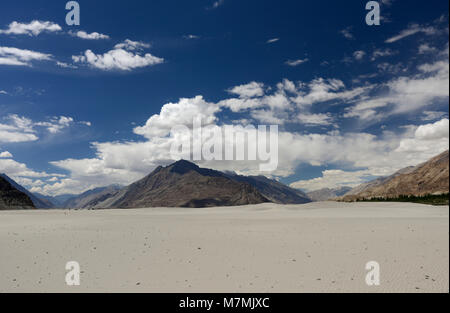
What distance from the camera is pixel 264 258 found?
1168 cm

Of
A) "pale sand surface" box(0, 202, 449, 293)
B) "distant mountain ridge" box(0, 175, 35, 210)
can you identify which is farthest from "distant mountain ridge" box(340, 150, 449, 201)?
"pale sand surface" box(0, 202, 449, 293)

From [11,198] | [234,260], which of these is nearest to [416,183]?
[234,260]

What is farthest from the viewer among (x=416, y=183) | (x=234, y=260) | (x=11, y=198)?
(x=416, y=183)

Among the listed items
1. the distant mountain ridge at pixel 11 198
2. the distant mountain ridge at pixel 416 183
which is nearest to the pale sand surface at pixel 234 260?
the distant mountain ridge at pixel 11 198

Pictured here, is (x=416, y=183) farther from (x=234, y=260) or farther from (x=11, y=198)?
(x=11, y=198)

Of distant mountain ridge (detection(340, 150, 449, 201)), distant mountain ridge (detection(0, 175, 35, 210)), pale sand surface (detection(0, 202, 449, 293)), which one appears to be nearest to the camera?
pale sand surface (detection(0, 202, 449, 293))

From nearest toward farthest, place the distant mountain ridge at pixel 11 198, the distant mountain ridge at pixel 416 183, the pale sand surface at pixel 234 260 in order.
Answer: the pale sand surface at pixel 234 260, the distant mountain ridge at pixel 11 198, the distant mountain ridge at pixel 416 183

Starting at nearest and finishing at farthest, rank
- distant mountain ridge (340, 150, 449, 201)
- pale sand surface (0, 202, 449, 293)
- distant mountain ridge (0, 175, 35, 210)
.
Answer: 1. pale sand surface (0, 202, 449, 293)
2. distant mountain ridge (0, 175, 35, 210)
3. distant mountain ridge (340, 150, 449, 201)

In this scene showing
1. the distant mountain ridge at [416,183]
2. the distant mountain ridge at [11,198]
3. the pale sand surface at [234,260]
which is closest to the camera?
the pale sand surface at [234,260]

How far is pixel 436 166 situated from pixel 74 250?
211 metres

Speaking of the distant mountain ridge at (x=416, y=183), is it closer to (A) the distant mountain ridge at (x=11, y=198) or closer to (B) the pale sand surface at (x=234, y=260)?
(A) the distant mountain ridge at (x=11, y=198)

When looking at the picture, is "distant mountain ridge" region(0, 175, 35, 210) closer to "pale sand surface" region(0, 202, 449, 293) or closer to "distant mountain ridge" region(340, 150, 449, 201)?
"pale sand surface" region(0, 202, 449, 293)
